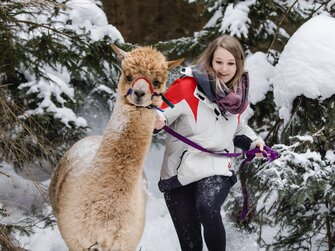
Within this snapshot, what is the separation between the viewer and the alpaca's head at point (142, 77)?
3.31 metres

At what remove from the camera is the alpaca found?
11.1 ft

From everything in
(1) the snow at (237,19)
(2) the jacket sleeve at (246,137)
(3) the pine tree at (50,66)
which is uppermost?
(1) the snow at (237,19)

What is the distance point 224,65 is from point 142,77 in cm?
96

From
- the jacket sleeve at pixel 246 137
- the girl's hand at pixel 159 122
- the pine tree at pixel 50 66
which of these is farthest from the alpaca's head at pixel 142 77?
the pine tree at pixel 50 66

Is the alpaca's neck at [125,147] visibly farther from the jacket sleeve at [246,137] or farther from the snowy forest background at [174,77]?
Answer: the jacket sleeve at [246,137]

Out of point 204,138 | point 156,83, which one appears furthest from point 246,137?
point 156,83

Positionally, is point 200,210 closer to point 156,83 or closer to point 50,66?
point 156,83

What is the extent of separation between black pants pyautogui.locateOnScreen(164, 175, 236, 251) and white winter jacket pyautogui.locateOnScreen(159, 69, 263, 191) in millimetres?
82

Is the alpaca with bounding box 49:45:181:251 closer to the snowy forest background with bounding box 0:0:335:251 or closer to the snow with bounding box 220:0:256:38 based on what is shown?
the snowy forest background with bounding box 0:0:335:251

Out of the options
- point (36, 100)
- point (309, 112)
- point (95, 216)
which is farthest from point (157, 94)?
point (36, 100)

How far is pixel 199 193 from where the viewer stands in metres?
3.94

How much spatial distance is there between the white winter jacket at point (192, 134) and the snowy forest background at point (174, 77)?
0.61 m

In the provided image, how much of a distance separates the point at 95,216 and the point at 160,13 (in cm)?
929

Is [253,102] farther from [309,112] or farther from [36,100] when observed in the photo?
[36,100]
